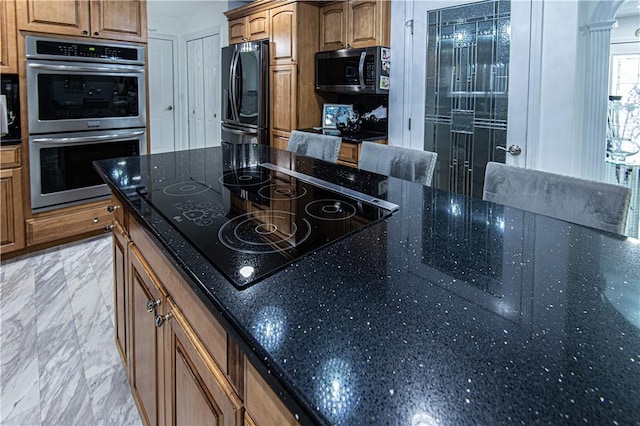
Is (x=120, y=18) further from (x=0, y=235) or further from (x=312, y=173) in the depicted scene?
(x=312, y=173)

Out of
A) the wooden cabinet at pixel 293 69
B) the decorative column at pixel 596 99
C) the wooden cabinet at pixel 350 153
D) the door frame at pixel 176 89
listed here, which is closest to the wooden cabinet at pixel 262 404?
the decorative column at pixel 596 99

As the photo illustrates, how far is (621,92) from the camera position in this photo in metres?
2.35

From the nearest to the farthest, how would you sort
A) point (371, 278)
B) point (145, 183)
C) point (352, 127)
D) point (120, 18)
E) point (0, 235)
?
point (371, 278)
point (145, 183)
point (0, 235)
point (120, 18)
point (352, 127)

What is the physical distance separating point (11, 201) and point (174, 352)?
2798 millimetres

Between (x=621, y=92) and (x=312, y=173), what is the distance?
1.82 meters

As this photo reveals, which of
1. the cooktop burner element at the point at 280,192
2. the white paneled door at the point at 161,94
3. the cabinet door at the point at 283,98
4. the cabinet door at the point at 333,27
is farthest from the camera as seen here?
the white paneled door at the point at 161,94

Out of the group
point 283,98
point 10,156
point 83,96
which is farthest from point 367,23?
point 10,156

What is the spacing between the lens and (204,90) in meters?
6.11

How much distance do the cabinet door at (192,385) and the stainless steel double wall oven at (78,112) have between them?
276 cm

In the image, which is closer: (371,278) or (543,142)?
(371,278)

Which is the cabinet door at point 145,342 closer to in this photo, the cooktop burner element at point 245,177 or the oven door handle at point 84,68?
the cooktop burner element at point 245,177

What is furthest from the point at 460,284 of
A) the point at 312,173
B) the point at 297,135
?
the point at 297,135

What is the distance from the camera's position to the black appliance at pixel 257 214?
36.6 inches

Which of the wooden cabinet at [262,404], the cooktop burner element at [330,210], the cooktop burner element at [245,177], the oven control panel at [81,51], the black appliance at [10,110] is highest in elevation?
the oven control panel at [81,51]
